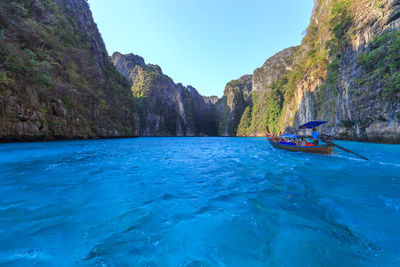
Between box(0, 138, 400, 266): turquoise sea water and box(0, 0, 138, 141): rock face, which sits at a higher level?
box(0, 0, 138, 141): rock face

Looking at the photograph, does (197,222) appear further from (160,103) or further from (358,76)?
(160,103)

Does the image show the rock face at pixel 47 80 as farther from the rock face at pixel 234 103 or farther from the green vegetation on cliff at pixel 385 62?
the rock face at pixel 234 103

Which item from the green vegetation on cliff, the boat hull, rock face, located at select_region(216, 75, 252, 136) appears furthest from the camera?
rock face, located at select_region(216, 75, 252, 136)

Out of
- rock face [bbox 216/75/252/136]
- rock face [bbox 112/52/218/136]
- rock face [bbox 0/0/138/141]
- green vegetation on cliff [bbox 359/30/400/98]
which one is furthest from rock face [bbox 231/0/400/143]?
rock face [bbox 112/52/218/136]

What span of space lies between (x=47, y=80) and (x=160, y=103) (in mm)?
77339

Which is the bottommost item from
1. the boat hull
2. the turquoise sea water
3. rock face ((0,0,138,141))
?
the turquoise sea water

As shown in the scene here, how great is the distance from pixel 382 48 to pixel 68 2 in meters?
60.6

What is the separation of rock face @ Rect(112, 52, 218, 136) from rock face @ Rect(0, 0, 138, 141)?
5086 centimetres

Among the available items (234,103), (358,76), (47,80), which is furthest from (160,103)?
(358,76)

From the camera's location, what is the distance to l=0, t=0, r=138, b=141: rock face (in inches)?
606

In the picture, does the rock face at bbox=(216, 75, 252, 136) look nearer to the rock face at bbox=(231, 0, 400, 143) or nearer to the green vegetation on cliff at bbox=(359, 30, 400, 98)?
the rock face at bbox=(231, 0, 400, 143)

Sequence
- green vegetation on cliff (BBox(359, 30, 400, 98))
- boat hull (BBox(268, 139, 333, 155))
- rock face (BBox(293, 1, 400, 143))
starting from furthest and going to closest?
rock face (BBox(293, 1, 400, 143)) → green vegetation on cliff (BBox(359, 30, 400, 98)) → boat hull (BBox(268, 139, 333, 155))

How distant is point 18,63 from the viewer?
50.6ft

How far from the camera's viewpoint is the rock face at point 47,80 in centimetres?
1538
